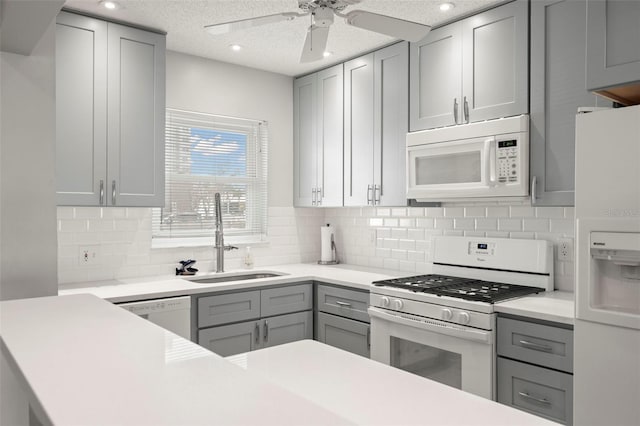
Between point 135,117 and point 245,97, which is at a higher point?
point 245,97

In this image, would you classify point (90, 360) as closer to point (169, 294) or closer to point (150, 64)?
point (169, 294)

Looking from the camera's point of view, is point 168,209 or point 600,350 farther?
point 168,209

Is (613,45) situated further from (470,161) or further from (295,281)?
(295,281)

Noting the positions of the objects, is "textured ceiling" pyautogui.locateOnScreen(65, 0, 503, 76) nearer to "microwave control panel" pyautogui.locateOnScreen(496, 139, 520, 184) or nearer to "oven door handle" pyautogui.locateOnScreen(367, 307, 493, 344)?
"microwave control panel" pyautogui.locateOnScreen(496, 139, 520, 184)

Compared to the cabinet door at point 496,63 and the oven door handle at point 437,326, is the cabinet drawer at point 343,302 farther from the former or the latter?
the cabinet door at point 496,63

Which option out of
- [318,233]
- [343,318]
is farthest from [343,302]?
[318,233]

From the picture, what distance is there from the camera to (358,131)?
363cm

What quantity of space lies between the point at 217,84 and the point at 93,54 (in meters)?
1.07

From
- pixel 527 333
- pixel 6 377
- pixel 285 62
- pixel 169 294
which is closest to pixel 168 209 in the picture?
pixel 169 294

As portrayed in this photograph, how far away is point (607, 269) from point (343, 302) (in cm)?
172

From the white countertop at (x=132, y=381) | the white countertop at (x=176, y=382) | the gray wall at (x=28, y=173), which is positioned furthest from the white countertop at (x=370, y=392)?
the gray wall at (x=28, y=173)

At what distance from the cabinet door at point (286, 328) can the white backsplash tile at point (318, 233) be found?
721 millimetres

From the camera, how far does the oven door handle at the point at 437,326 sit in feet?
7.86

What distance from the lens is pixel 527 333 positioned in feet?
7.54
